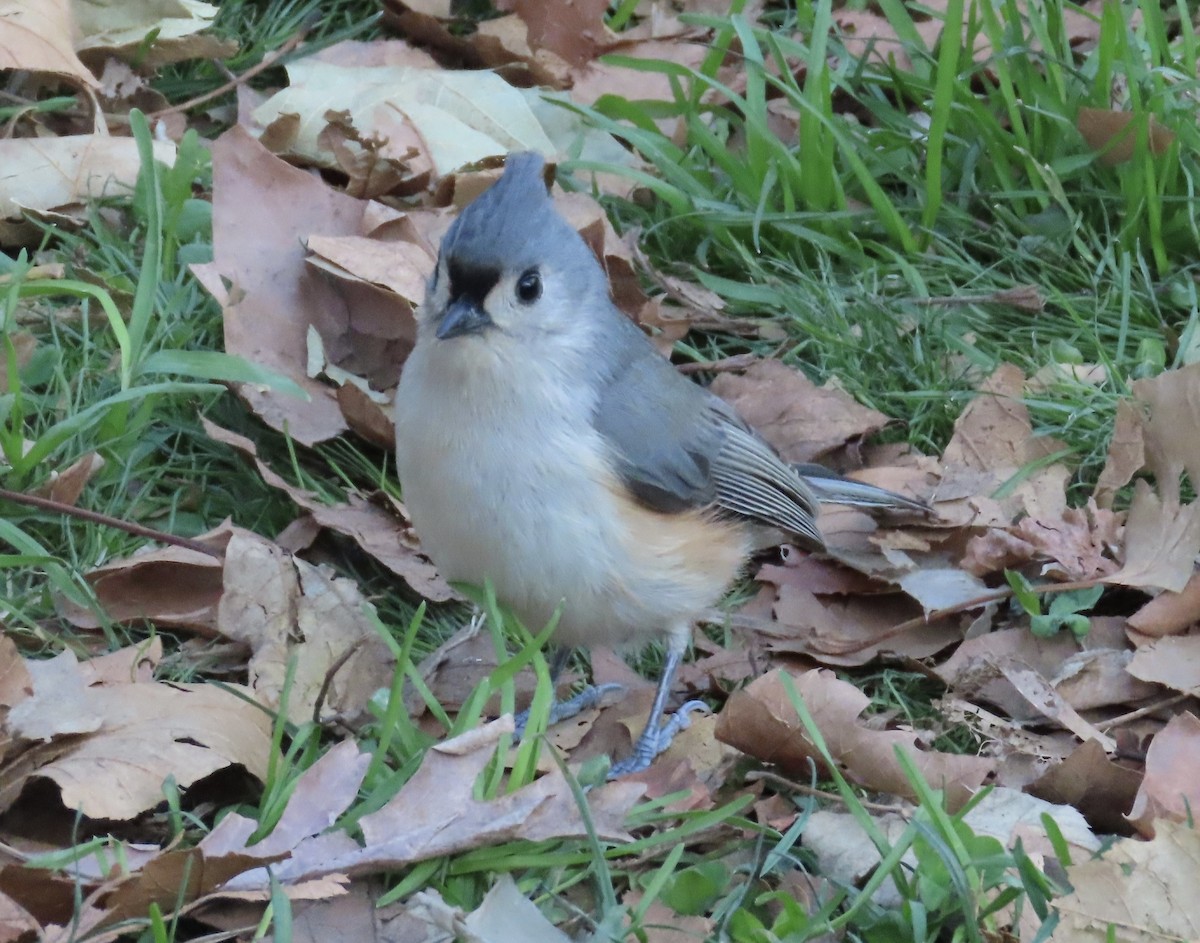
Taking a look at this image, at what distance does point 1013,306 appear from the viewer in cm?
401

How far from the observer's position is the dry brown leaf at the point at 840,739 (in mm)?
2602

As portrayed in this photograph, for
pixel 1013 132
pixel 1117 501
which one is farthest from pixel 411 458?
pixel 1013 132

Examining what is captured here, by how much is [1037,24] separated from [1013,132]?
29 centimetres

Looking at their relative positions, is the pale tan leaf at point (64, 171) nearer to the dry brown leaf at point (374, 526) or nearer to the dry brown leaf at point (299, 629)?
the dry brown leaf at point (374, 526)

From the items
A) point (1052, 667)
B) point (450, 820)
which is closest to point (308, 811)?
point (450, 820)

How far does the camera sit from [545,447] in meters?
2.76

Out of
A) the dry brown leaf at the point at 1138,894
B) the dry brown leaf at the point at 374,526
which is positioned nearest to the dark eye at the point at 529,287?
the dry brown leaf at the point at 374,526

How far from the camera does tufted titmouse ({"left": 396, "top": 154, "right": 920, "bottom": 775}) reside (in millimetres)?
2730

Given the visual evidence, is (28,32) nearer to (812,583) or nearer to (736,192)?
(736,192)

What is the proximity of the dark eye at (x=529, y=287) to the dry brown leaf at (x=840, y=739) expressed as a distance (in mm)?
809

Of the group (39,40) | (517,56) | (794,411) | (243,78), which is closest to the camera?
(794,411)

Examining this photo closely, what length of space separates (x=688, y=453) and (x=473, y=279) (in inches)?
27.2

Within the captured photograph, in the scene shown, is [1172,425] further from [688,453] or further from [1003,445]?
[688,453]

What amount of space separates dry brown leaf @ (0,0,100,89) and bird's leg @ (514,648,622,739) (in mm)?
2038
